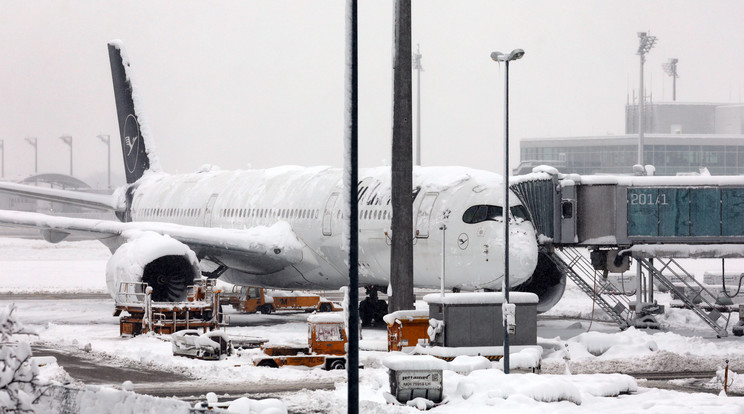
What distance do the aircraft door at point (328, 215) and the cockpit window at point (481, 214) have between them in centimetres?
544

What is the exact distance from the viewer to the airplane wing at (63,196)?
131ft

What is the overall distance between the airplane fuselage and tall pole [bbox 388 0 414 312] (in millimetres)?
419

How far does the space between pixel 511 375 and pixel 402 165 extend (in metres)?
7.58

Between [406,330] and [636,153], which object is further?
[636,153]

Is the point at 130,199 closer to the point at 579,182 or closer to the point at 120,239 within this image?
the point at 120,239

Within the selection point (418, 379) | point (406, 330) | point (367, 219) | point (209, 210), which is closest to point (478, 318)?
point (406, 330)

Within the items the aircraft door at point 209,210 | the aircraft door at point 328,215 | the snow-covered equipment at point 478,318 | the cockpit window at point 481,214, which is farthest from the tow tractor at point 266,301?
the snow-covered equipment at point 478,318

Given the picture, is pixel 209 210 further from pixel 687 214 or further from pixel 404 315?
pixel 687 214

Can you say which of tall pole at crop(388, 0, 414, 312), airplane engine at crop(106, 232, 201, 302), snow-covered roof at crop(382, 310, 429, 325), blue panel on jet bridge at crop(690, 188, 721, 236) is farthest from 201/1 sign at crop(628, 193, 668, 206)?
airplane engine at crop(106, 232, 201, 302)

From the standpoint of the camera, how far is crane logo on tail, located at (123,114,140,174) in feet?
151

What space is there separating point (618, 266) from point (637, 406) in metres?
13.3

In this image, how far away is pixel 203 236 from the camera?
3338 centimetres

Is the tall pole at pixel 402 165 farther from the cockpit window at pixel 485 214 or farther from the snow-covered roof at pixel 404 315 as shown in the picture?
the cockpit window at pixel 485 214

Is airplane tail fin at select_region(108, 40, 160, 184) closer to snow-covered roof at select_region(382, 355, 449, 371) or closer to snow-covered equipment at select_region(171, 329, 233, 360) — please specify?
snow-covered equipment at select_region(171, 329, 233, 360)
